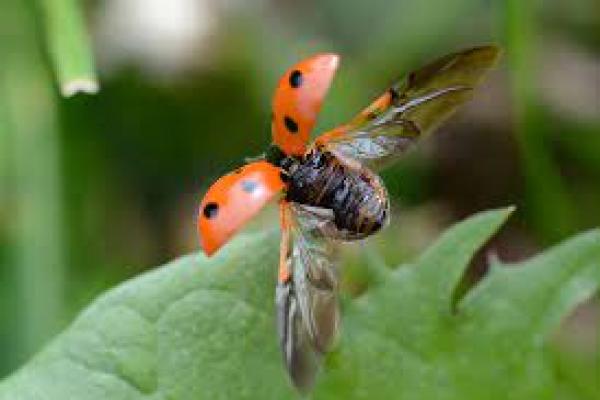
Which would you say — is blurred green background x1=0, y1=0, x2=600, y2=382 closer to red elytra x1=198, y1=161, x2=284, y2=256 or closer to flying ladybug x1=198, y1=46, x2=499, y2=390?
flying ladybug x1=198, y1=46, x2=499, y2=390

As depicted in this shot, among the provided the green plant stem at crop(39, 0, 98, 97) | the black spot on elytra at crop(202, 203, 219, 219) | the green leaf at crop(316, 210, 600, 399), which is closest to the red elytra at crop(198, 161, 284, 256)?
the black spot on elytra at crop(202, 203, 219, 219)

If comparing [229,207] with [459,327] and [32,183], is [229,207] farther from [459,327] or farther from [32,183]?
[32,183]

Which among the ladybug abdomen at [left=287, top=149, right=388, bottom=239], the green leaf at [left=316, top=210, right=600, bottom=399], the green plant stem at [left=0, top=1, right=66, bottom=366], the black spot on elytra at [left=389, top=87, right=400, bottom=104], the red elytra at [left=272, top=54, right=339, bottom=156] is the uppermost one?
the red elytra at [left=272, top=54, right=339, bottom=156]

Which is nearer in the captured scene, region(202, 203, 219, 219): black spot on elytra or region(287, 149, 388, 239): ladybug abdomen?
region(202, 203, 219, 219): black spot on elytra

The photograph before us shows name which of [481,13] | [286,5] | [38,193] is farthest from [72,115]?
[481,13]

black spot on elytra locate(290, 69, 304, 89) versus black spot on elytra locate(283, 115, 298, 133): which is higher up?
black spot on elytra locate(290, 69, 304, 89)

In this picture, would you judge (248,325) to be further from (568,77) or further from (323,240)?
(568,77)

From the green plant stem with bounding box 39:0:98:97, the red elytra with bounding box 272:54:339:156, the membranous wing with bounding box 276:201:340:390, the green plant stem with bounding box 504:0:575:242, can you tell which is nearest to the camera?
the membranous wing with bounding box 276:201:340:390

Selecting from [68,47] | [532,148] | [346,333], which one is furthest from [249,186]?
[532,148]
